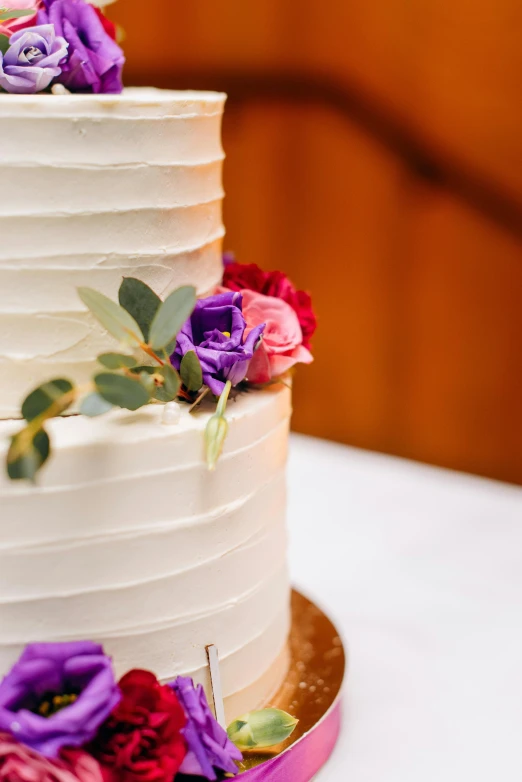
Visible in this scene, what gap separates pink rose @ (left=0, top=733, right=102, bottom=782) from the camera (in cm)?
99

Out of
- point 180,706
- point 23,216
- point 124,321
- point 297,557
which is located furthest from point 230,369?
point 297,557

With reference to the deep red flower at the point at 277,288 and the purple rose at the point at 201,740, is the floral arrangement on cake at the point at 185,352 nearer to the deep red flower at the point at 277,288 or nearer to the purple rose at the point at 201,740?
the deep red flower at the point at 277,288

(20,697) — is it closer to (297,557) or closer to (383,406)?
(297,557)

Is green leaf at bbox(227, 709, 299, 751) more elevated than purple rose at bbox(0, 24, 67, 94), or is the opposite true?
purple rose at bbox(0, 24, 67, 94)

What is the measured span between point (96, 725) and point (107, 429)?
345mm

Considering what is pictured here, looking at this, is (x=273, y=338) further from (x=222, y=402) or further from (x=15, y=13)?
(x=15, y=13)

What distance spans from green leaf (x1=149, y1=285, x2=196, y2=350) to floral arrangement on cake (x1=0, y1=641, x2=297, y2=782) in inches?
14.5

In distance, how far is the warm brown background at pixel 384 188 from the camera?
8.75ft

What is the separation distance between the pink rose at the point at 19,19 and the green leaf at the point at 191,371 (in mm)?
480

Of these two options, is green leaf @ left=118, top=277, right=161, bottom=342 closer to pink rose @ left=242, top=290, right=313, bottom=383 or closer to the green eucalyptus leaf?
the green eucalyptus leaf

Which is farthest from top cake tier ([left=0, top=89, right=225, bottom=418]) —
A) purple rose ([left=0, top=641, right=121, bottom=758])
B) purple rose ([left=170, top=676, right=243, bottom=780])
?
purple rose ([left=170, top=676, right=243, bottom=780])

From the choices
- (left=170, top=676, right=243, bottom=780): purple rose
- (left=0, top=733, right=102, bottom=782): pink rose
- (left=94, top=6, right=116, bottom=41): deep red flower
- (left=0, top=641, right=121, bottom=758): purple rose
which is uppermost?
(left=94, top=6, right=116, bottom=41): deep red flower

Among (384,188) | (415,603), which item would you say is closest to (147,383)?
(415,603)

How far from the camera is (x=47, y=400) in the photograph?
101 centimetres
